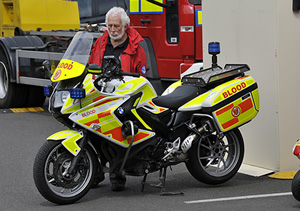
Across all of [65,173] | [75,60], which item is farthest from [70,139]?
[75,60]

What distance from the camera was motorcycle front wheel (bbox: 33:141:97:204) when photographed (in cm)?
667

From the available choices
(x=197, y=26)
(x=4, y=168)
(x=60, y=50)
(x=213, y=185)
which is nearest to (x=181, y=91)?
(x=213, y=185)

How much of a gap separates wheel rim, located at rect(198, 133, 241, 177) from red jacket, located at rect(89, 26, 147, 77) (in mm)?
1025

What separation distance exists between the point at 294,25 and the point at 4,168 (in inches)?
145

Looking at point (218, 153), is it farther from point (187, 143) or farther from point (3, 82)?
point (3, 82)

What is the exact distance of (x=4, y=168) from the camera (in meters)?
8.71

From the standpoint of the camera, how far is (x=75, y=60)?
7031 millimetres

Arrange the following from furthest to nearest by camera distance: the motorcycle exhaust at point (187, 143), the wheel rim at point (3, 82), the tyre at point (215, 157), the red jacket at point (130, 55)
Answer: the wheel rim at point (3, 82)
the red jacket at point (130, 55)
the tyre at point (215, 157)
the motorcycle exhaust at point (187, 143)

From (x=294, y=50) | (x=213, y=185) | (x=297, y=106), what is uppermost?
(x=294, y=50)

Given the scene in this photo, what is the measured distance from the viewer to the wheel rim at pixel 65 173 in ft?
22.2

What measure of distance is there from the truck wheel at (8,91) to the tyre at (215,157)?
6734 mm

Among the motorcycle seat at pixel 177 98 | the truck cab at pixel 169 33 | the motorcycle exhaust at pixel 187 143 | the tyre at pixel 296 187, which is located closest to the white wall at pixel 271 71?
the motorcycle seat at pixel 177 98

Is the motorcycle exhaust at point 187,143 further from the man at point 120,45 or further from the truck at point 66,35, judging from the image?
the truck at point 66,35

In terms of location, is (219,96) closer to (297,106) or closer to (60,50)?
(297,106)
